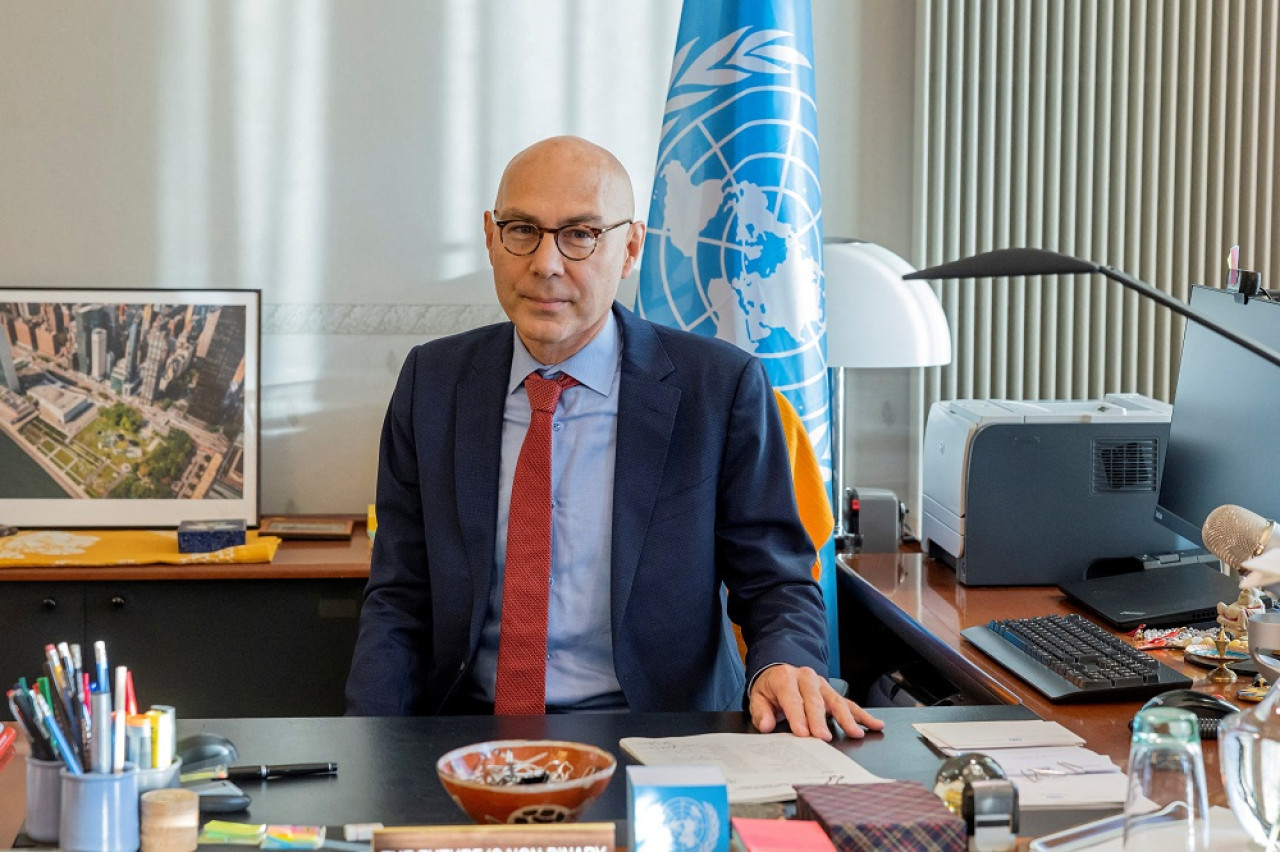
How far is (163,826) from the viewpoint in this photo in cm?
118

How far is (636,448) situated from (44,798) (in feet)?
3.26

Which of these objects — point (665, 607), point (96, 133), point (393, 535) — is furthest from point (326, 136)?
point (665, 607)

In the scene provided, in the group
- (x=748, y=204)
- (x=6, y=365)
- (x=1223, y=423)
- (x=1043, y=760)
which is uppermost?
(x=748, y=204)

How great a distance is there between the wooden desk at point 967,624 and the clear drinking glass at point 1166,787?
24 centimetres

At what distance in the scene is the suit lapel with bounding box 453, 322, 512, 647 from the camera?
1.99 m

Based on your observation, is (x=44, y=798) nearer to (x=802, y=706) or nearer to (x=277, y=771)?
(x=277, y=771)

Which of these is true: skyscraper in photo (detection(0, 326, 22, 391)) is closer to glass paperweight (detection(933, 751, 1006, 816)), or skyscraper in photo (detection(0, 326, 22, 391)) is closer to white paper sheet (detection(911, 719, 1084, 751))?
white paper sheet (detection(911, 719, 1084, 751))

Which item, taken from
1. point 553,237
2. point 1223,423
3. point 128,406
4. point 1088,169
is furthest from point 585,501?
point 1088,169

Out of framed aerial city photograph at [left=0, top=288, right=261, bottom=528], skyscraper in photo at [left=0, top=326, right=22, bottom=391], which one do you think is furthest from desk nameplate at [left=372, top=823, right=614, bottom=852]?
skyscraper in photo at [left=0, top=326, right=22, bottom=391]

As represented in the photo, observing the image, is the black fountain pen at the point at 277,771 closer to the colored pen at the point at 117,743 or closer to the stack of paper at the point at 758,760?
the colored pen at the point at 117,743

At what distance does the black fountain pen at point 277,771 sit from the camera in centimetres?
140

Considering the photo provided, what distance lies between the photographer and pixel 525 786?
118 cm

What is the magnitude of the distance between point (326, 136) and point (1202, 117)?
7.61 ft

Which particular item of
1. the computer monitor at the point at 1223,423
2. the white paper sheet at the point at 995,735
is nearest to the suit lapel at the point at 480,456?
the white paper sheet at the point at 995,735
